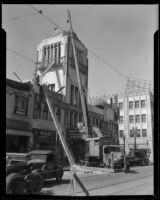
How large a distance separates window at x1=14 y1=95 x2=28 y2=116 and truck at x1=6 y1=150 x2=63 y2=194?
31.6 feet

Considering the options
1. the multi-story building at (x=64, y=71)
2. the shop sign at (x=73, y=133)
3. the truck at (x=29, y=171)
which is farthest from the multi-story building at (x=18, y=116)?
the truck at (x=29, y=171)

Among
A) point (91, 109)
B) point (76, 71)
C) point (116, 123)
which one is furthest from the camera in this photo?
point (116, 123)

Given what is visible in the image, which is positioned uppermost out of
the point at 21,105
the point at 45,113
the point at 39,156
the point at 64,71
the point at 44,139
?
the point at 64,71

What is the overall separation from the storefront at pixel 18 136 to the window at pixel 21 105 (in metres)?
0.99

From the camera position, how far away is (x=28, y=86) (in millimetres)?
23703

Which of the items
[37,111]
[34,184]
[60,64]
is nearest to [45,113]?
[37,111]

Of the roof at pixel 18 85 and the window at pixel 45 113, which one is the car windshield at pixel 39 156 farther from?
the window at pixel 45 113

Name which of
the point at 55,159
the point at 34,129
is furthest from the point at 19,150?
the point at 55,159

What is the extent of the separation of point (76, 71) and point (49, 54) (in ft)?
15.0

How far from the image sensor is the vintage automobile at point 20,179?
8.61 m

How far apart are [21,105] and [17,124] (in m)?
1.95

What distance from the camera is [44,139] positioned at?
82.2ft

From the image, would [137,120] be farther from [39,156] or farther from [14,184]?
[14,184]
